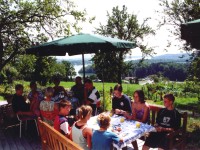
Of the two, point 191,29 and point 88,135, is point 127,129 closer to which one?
point 88,135

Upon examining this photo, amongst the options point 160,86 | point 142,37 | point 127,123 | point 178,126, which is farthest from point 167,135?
point 142,37

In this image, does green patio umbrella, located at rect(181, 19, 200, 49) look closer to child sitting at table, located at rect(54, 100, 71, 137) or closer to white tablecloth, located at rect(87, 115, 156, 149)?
white tablecloth, located at rect(87, 115, 156, 149)

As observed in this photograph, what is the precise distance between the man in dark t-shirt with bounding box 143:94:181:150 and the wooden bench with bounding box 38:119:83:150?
180 centimetres

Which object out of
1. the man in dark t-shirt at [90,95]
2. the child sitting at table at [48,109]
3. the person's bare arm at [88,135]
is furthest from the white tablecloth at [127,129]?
the man in dark t-shirt at [90,95]

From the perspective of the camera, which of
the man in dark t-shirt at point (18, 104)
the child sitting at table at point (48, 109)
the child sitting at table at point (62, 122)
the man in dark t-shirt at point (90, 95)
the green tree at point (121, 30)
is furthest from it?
the green tree at point (121, 30)

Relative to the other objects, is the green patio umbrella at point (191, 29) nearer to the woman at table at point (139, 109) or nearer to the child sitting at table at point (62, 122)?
the woman at table at point (139, 109)

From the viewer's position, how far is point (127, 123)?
512 cm

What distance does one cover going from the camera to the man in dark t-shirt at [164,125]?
498cm

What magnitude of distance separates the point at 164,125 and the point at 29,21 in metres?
11.5

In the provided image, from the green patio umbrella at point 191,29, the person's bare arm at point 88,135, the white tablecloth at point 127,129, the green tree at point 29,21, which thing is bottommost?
the white tablecloth at point 127,129

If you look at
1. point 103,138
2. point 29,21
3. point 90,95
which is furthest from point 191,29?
point 29,21

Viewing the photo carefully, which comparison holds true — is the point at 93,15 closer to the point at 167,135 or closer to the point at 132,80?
the point at 167,135

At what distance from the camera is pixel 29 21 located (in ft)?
48.1

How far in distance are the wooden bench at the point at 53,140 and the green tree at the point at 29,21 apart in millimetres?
10600
